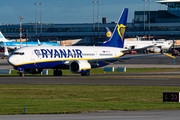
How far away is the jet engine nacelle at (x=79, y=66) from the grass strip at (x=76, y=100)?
17.7m

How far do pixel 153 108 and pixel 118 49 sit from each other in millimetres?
38215

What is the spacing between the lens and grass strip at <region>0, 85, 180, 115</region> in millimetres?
22156

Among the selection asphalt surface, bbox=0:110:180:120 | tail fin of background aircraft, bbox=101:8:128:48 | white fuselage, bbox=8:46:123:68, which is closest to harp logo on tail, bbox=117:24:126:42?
tail fin of background aircraft, bbox=101:8:128:48

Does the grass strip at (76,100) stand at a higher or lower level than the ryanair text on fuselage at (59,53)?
lower

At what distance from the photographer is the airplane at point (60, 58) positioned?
49.6 meters

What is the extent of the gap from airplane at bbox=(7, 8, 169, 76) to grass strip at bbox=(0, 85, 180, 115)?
15908mm

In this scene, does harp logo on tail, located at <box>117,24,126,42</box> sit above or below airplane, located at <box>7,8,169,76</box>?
above

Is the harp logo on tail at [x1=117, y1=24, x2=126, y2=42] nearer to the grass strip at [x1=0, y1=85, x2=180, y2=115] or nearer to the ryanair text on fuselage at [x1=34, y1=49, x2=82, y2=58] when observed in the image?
the ryanair text on fuselage at [x1=34, y1=49, x2=82, y2=58]

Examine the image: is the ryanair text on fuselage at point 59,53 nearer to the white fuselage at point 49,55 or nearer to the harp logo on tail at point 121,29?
the white fuselage at point 49,55

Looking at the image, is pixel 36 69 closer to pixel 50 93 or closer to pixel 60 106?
pixel 50 93

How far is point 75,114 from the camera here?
20.0 m

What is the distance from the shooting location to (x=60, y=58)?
51.9 metres

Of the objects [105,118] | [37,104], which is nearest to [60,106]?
[37,104]

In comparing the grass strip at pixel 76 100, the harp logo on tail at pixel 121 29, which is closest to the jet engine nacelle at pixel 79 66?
the harp logo on tail at pixel 121 29
